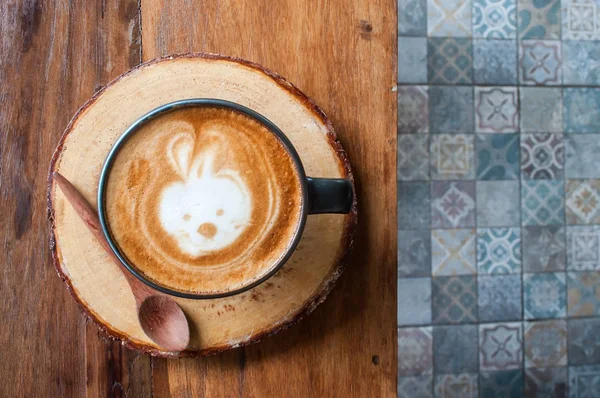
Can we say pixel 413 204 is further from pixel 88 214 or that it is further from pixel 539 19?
pixel 88 214

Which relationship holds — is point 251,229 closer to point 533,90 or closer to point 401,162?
point 401,162

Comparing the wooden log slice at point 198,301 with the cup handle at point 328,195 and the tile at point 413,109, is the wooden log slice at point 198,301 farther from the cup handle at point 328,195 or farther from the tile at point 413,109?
the tile at point 413,109

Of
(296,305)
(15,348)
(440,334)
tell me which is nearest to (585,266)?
(440,334)

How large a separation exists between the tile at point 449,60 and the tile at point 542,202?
0.24 metres

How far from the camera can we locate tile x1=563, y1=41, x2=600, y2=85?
1104 mm

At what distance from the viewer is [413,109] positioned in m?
1.07

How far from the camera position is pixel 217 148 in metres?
0.49

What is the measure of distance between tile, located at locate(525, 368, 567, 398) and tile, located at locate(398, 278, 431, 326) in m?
0.24

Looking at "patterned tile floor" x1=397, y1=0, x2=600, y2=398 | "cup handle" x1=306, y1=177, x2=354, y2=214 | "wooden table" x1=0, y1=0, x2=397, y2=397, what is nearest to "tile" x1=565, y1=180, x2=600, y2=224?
"patterned tile floor" x1=397, y1=0, x2=600, y2=398

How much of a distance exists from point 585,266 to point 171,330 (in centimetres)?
88

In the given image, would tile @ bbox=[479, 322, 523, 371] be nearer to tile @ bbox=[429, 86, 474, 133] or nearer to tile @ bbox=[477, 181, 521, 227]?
tile @ bbox=[477, 181, 521, 227]

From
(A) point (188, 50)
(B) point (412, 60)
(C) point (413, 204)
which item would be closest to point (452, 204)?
(C) point (413, 204)

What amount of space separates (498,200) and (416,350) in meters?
0.34

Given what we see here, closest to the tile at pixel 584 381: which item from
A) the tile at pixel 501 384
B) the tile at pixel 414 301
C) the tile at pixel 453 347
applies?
the tile at pixel 501 384
